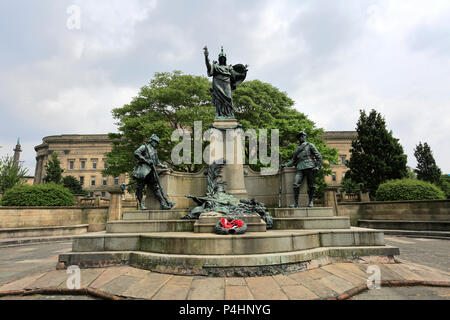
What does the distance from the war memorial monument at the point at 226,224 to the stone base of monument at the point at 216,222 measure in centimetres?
3

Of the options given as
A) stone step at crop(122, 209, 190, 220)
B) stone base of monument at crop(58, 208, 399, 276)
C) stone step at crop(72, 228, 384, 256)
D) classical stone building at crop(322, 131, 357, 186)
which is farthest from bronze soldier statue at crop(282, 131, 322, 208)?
classical stone building at crop(322, 131, 357, 186)

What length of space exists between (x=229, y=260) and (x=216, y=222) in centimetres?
205

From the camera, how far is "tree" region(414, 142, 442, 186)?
136 feet

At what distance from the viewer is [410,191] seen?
1866 centimetres

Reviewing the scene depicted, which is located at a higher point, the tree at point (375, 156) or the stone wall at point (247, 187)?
the tree at point (375, 156)

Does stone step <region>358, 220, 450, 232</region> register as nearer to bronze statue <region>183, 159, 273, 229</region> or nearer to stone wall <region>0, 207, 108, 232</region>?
bronze statue <region>183, 159, 273, 229</region>

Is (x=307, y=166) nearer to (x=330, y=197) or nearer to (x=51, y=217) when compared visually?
(x=330, y=197)

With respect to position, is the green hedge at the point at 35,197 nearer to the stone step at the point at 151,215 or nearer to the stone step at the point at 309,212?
the stone step at the point at 151,215

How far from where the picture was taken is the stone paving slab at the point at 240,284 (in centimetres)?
421

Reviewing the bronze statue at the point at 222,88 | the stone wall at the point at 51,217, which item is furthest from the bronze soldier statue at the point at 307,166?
the stone wall at the point at 51,217

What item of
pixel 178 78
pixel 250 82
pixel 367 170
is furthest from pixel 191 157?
pixel 367 170

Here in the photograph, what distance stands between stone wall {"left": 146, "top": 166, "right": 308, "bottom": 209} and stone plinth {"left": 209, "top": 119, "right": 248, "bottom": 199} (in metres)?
0.81

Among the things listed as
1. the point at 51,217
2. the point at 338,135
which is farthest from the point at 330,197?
the point at 338,135
